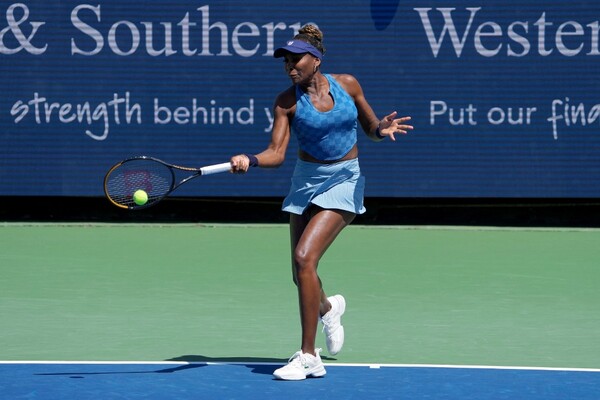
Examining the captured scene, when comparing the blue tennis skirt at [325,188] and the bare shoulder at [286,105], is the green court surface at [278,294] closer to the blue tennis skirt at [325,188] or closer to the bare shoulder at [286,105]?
the blue tennis skirt at [325,188]

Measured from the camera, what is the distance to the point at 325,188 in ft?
24.7

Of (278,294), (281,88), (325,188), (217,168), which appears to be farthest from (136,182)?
(281,88)

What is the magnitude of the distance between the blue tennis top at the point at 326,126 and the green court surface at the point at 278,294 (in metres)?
1.22

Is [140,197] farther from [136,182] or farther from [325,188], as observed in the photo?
[325,188]

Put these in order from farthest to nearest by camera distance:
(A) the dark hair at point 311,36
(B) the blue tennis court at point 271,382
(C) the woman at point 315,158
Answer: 1. (A) the dark hair at point 311,36
2. (C) the woman at point 315,158
3. (B) the blue tennis court at point 271,382

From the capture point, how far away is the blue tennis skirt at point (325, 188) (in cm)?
753

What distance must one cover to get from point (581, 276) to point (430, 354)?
12.7ft

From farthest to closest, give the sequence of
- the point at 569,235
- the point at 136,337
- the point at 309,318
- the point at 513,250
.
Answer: the point at 569,235 < the point at 513,250 < the point at 136,337 < the point at 309,318

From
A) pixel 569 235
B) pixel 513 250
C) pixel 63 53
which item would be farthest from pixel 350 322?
pixel 63 53

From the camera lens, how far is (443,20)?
14953 millimetres

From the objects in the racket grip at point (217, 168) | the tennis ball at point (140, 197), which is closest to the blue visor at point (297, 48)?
the racket grip at point (217, 168)

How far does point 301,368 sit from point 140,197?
1.26 meters

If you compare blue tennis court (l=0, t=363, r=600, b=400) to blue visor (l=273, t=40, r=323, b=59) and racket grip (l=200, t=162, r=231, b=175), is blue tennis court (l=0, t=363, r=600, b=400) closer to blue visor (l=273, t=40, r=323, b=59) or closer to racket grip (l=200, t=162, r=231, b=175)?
racket grip (l=200, t=162, r=231, b=175)

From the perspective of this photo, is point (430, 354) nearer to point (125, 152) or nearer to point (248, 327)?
point (248, 327)
